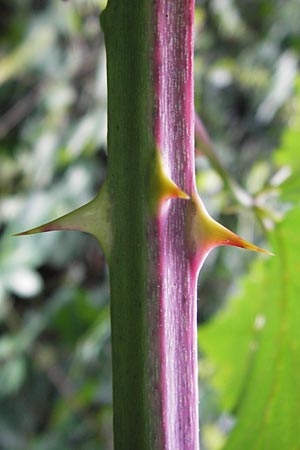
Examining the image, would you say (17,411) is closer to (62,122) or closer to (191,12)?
(62,122)

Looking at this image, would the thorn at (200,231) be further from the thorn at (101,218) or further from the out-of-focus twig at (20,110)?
the out-of-focus twig at (20,110)

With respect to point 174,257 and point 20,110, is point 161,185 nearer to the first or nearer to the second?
point 174,257

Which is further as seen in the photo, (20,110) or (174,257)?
(20,110)

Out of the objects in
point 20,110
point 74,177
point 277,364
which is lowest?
point 277,364

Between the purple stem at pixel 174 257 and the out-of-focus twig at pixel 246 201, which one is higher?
the out-of-focus twig at pixel 246 201

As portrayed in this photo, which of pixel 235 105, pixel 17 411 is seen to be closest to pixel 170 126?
pixel 17 411

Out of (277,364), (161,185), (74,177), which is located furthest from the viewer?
(74,177)

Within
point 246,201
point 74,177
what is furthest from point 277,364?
point 74,177

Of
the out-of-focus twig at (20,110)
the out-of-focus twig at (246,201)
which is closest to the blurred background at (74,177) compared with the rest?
the out-of-focus twig at (20,110)
